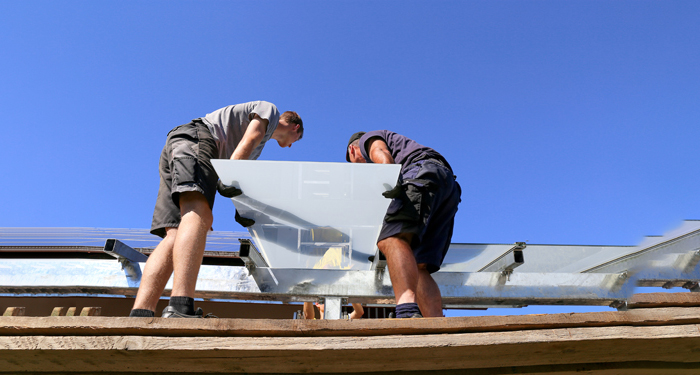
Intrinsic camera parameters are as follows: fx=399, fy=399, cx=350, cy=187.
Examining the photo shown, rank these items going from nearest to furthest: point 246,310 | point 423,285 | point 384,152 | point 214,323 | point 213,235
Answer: point 214,323 → point 423,285 → point 384,152 → point 246,310 → point 213,235

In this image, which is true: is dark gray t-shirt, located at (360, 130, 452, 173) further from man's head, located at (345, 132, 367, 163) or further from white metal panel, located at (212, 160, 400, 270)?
white metal panel, located at (212, 160, 400, 270)

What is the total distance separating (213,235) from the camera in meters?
5.11

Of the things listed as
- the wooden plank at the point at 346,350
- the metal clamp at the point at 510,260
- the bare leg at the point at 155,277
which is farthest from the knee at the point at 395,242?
the bare leg at the point at 155,277

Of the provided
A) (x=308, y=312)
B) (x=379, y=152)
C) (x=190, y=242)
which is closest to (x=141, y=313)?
(x=190, y=242)

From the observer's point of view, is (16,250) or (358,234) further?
(16,250)

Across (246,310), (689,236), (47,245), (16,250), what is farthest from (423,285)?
(16,250)

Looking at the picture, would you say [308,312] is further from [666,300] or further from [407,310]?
[666,300]

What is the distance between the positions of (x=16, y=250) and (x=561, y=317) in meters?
5.14

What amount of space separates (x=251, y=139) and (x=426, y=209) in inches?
38.8

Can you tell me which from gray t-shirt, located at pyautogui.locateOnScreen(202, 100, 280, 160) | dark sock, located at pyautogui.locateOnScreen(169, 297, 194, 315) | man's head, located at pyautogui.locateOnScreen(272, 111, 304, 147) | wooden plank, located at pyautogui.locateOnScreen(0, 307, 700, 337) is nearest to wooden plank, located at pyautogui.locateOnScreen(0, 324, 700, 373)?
wooden plank, located at pyautogui.locateOnScreen(0, 307, 700, 337)

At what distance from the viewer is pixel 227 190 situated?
6.24 feet

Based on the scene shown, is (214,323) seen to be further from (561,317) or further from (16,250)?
(16,250)

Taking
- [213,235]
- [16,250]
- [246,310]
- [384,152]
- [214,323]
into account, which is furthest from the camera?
[213,235]

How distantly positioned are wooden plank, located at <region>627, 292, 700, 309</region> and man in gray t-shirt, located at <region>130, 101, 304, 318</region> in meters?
1.51
